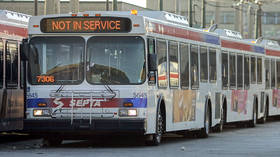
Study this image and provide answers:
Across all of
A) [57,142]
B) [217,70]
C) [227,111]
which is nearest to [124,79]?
[57,142]

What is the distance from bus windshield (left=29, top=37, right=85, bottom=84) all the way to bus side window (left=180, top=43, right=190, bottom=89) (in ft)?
11.9

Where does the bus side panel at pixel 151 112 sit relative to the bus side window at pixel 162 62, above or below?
below

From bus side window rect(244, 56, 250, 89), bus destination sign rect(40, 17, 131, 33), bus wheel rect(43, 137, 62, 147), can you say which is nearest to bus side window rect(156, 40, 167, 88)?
bus destination sign rect(40, 17, 131, 33)

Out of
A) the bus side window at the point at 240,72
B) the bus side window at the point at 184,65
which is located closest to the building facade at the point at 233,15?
the bus side window at the point at 240,72

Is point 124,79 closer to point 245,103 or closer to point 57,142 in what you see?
point 57,142

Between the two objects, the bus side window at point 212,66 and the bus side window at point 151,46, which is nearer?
the bus side window at point 151,46

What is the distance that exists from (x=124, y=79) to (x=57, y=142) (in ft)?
8.00

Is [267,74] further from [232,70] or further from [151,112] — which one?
[151,112]

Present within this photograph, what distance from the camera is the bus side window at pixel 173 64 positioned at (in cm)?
2038

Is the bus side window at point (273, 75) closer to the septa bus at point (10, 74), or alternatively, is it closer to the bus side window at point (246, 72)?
the bus side window at point (246, 72)

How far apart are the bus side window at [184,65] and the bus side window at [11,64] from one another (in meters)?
3.80

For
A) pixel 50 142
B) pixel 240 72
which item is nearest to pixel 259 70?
pixel 240 72

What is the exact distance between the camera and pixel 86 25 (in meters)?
18.5

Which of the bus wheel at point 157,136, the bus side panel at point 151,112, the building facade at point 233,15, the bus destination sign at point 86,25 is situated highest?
the building facade at point 233,15
